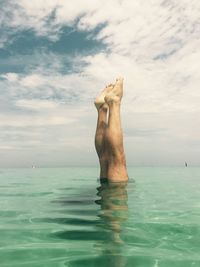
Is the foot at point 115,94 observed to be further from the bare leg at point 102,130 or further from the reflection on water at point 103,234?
the reflection on water at point 103,234

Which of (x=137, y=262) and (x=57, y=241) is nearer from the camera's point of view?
(x=137, y=262)

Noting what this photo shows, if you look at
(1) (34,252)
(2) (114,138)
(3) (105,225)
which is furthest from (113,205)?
(2) (114,138)

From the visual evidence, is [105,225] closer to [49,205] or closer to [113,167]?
[49,205]

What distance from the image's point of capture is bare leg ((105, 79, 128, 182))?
21.7m

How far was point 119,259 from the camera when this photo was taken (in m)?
6.55

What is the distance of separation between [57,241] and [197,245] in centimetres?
328

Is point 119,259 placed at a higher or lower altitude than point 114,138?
lower

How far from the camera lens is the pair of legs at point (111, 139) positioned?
21.8 m

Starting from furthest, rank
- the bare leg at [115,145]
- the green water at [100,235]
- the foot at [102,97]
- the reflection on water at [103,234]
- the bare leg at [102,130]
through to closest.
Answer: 1. the foot at [102,97]
2. the bare leg at [102,130]
3. the bare leg at [115,145]
4. the green water at [100,235]
5. the reflection on water at [103,234]

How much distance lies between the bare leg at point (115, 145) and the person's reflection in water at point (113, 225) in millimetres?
5721

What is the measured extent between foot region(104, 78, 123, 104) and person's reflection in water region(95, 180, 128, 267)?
8.38 meters

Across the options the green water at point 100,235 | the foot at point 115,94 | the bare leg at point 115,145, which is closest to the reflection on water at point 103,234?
the green water at point 100,235

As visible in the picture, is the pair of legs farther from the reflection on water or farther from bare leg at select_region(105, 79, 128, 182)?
the reflection on water

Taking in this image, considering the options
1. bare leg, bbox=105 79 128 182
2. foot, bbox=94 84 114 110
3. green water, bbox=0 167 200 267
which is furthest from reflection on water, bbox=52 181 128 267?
foot, bbox=94 84 114 110
